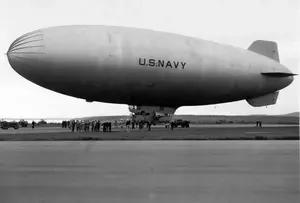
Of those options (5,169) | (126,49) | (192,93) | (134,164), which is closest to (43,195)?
(5,169)

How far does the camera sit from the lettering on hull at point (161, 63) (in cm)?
2523

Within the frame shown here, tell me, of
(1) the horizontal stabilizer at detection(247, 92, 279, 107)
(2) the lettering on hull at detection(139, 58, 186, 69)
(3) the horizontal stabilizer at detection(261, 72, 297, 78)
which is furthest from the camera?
(1) the horizontal stabilizer at detection(247, 92, 279, 107)

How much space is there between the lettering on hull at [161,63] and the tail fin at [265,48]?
28.8ft

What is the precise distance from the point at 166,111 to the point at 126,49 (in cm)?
587

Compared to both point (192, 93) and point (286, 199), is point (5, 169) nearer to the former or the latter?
point (286, 199)

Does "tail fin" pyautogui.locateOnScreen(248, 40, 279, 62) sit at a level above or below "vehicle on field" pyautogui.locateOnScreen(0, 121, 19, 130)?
above

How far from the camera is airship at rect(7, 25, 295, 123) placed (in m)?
24.3

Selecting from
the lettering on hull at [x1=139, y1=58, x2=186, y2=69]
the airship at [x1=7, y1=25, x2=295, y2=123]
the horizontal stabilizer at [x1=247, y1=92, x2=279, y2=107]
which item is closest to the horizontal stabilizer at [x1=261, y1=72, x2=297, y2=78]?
the airship at [x1=7, y1=25, x2=295, y2=123]

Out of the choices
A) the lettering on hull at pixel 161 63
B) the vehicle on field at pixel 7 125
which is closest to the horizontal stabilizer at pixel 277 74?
the lettering on hull at pixel 161 63

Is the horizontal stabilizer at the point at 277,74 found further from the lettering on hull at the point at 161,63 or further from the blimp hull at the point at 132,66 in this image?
the lettering on hull at the point at 161,63

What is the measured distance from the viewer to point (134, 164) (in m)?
8.62

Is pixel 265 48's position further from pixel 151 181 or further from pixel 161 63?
pixel 151 181

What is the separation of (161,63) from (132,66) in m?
2.01

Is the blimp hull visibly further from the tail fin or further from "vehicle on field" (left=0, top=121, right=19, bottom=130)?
"vehicle on field" (left=0, top=121, right=19, bottom=130)
